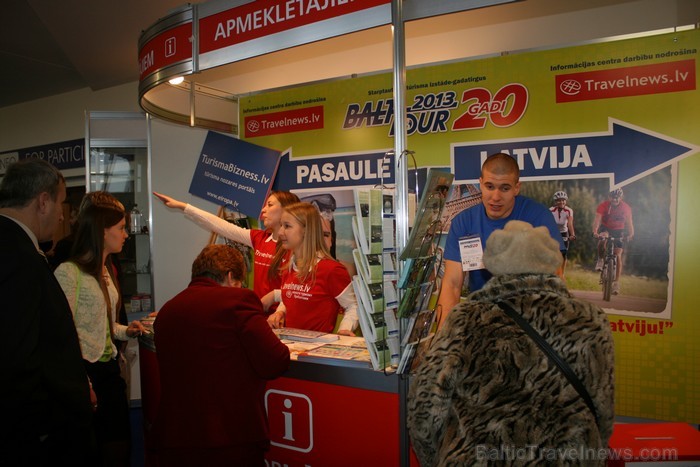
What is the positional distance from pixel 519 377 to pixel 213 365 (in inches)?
44.2

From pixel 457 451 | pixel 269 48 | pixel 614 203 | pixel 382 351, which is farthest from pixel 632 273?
pixel 269 48

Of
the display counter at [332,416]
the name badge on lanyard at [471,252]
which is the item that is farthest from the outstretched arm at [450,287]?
the display counter at [332,416]

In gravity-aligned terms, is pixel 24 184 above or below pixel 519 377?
above

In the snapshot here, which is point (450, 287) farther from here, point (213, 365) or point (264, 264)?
point (213, 365)

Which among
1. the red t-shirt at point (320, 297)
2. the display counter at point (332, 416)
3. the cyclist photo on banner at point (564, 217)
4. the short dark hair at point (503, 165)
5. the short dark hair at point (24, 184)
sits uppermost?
the short dark hair at point (503, 165)

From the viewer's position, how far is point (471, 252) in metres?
3.37

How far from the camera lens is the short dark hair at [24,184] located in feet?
5.89

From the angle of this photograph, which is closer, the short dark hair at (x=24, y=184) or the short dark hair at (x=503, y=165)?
the short dark hair at (x=24, y=184)

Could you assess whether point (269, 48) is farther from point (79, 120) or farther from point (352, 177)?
Answer: point (79, 120)

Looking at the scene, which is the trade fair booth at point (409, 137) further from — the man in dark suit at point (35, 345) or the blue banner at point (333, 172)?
the man in dark suit at point (35, 345)

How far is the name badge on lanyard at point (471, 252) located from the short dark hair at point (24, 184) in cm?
237

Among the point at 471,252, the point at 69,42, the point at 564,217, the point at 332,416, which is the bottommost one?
the point at 332,416

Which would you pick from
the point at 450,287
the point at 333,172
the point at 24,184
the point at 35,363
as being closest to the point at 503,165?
the point at 450,287

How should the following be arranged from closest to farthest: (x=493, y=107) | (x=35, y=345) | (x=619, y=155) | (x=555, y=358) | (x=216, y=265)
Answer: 1. (x=555, y=358)
2. (x=35, y=345)
3. (x=216, y=265)
4. (x=619, y=155)
5. (x=493, y=107)
